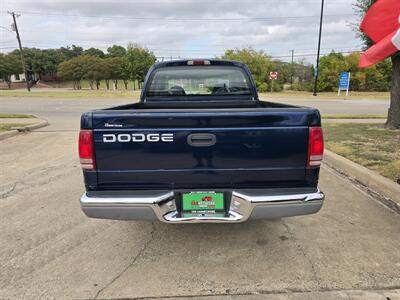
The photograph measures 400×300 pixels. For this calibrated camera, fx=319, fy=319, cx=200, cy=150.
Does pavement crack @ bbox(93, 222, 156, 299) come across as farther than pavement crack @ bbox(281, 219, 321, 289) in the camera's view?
No

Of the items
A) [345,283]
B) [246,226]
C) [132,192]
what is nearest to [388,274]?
[345,283]

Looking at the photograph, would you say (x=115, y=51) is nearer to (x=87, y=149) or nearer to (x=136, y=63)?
(x=136, y=63)

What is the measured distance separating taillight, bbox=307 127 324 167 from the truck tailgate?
0.05 metres

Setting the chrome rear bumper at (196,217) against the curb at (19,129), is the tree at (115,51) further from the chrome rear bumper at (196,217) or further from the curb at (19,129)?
the chrome rear bumper at (196,217)

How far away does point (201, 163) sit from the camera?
2.69m

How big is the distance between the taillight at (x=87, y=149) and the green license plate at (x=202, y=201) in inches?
32.5

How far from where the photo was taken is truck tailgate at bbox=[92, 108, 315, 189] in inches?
102

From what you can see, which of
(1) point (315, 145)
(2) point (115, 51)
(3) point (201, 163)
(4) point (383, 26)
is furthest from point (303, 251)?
(2) point (115, 51)

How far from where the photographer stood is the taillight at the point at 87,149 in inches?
103

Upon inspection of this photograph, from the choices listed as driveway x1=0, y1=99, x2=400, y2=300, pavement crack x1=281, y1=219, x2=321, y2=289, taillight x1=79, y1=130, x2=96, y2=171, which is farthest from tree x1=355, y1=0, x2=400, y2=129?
taillight x1=79, y1=130, x2=96, y2=171

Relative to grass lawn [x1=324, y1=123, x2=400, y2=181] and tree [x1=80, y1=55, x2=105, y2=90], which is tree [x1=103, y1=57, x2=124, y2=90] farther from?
grass lawn [x1=324, y1=123, x2=400, y2=181]

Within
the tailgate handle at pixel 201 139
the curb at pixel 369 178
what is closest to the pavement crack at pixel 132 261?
the tailgate handle at pixel 201 139

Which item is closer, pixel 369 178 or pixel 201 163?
pixel 201 163

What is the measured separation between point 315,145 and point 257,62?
42802 mm
